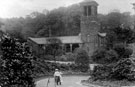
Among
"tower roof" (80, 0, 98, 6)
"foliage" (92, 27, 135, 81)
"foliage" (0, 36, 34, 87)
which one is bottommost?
"foliage" (92, 27, 135, 81)

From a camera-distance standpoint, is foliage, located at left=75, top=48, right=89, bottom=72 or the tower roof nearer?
foliage, located at left=75, top=48, right=89, bottom=72

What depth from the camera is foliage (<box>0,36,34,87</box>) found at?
12.0m

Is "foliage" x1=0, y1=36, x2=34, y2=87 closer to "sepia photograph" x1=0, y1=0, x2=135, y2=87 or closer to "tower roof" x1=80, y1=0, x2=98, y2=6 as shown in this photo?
"sepia photograph" x1=0, y1=0, x2=135, y2=87

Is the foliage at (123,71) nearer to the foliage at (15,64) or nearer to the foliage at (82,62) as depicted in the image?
the foliage at (15,64)

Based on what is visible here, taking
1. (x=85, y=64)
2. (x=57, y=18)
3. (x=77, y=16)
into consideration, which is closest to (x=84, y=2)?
(x=85, y=64)

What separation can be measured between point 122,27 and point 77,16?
34763 mm

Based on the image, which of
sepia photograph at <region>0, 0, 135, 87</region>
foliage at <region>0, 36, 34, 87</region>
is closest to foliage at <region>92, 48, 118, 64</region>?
sepia photograph at <region>0, 0, 135, 87</region>

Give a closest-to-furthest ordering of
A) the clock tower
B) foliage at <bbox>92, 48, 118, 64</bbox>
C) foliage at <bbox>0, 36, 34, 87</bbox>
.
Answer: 1. foliage at <bbox>0, 36, 34, 87</bbox>
2. foliage at <bbox>92, 48, 118, 64</bbox>
3. the clock tower

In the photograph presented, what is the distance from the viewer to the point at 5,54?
12.2 metres

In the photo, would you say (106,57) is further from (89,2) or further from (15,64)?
(15,64)

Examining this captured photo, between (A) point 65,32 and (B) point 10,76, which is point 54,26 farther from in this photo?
(B) point 10,76

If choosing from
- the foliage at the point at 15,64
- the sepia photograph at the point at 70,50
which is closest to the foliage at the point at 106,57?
the sepia photograph at the point at 70,50

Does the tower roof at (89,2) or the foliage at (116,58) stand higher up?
the tower roof at (89,2)

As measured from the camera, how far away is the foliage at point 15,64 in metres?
12.0
